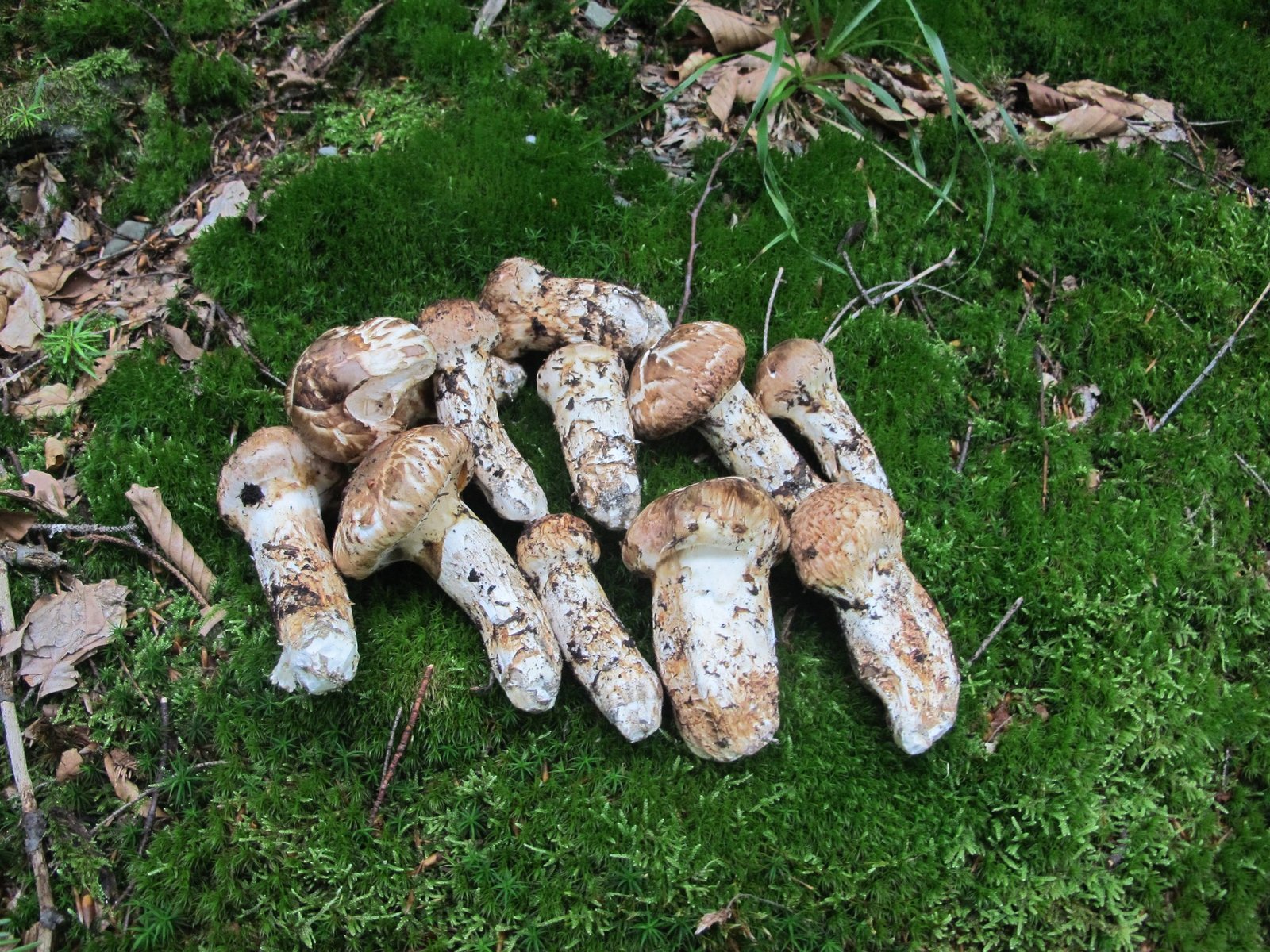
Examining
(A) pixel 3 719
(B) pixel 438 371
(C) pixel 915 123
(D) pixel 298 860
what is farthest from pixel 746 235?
(A) pixel 3 719

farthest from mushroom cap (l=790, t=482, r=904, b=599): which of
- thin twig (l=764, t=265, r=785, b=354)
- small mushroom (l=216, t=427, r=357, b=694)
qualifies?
small mushroom (l=216, t=427, r=357, b=694)

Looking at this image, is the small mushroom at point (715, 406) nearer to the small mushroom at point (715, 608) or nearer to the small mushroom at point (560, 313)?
the small mushroom at point (560, 313)

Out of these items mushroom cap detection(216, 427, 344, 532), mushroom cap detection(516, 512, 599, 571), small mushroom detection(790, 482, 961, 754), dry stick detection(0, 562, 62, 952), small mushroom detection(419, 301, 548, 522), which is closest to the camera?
dry stick detection(0, 562, 62, 952)

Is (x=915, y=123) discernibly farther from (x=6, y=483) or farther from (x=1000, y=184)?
(x=6, y=483)

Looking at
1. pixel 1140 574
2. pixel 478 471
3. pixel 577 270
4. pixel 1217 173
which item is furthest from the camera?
pixel 1217 173

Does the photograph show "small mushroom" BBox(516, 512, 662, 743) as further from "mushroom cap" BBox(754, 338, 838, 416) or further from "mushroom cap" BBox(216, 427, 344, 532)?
"mushroom cap" BBox(754, 338, 838, 416)

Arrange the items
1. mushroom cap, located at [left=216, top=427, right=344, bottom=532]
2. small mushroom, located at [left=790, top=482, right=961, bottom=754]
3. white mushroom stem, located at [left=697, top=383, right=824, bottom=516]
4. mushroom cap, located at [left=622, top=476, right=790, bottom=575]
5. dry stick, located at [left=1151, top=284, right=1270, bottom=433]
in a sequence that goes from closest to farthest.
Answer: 1. mushroom cap, located at [left=622, top=476, right=790, bottom=575]
2. small mushroom, located at [left=790, top=482, right=961, bottom=754]
3. mushroom cap, located at [left=216, top=427, right=344, bottom=532]
4. white mushroom stem, located at [left=697, top=383, right=824, bottom=516]
5. dry stick, located at [left=1151, top=284, right=1270, bottom=433]

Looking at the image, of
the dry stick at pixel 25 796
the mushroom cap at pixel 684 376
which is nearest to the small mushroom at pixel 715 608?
the mushroom cap at pixel 684 376
